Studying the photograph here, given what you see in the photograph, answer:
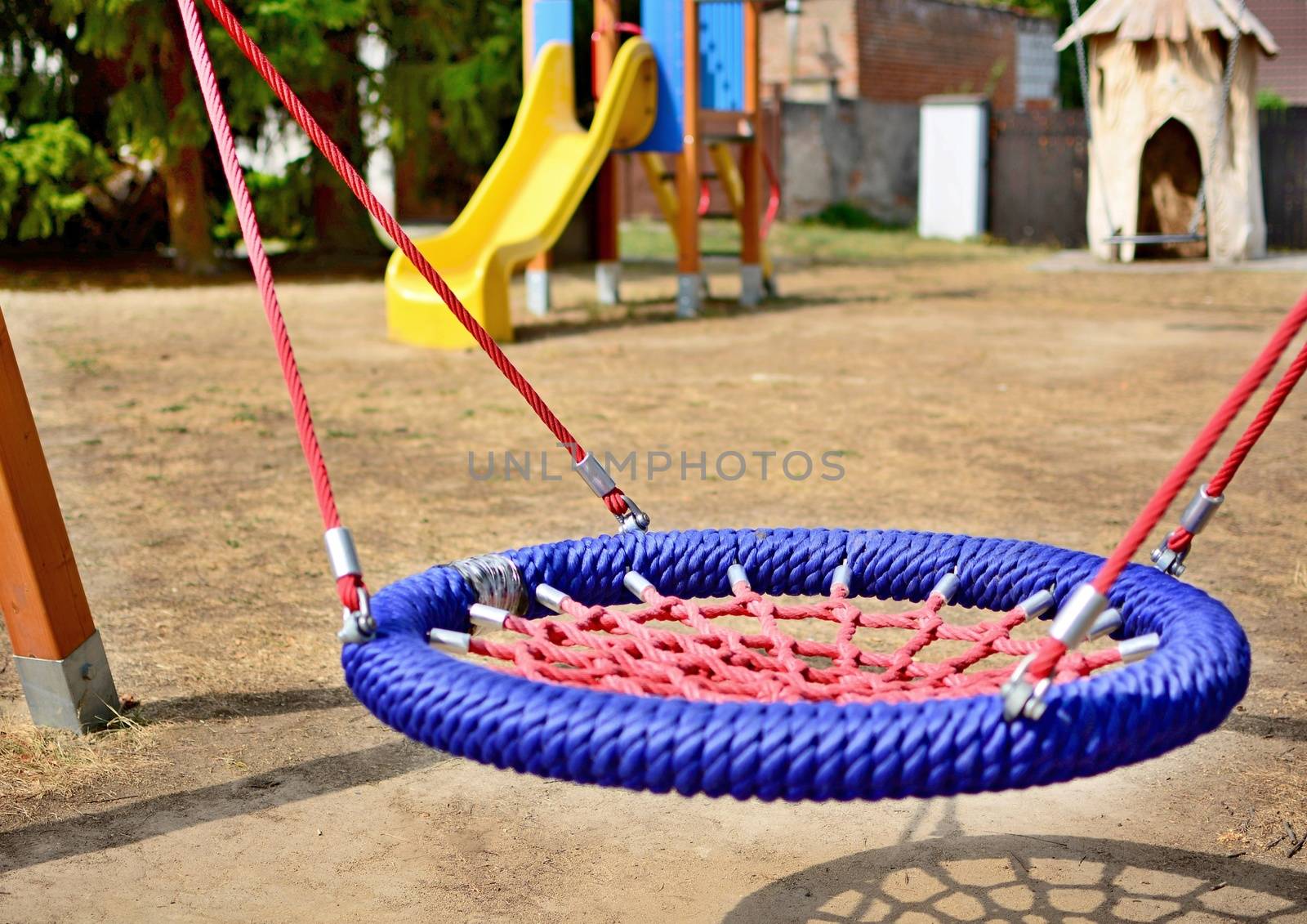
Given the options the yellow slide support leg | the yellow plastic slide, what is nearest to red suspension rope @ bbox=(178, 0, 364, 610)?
the yellow plastic slide

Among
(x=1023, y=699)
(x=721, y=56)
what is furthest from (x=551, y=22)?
(x=1023, y=699)

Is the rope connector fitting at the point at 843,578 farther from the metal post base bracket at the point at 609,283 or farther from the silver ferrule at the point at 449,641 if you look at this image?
the metal post base bracket at the point at 609,283

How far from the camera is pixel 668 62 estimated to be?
9.53 metres

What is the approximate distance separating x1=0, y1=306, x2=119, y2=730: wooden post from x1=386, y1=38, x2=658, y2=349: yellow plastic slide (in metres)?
5.69

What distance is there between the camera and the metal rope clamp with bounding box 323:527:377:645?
1.80 metres

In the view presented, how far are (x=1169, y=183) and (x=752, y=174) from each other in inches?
222

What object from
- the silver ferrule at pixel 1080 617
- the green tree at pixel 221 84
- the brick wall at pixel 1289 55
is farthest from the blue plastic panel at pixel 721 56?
the brick wall at pixel 1289 55

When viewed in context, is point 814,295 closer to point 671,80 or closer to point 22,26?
point 671,80

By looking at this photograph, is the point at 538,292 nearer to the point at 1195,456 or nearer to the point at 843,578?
the point at 843,578

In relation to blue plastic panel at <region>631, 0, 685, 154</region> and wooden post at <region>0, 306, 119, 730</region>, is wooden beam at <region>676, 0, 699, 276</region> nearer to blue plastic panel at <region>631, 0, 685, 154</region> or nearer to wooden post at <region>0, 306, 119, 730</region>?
blue plastic panel at <region>631, 0, 685, 154</region>

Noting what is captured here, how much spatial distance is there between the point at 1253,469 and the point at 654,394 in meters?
2.77

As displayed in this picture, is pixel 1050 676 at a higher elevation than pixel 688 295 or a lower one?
higher

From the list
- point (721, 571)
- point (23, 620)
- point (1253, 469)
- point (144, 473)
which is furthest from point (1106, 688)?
point (144, 473)

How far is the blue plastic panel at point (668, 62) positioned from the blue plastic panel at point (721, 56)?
366mm
